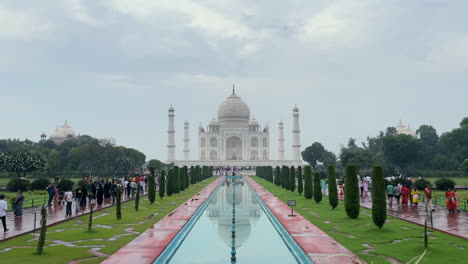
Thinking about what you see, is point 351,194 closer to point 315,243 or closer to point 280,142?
point 315,243

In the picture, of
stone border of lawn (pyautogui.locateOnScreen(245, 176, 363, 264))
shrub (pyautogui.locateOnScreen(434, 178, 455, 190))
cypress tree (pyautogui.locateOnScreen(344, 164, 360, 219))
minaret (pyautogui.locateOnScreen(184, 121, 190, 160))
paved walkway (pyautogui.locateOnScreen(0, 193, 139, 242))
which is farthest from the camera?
minaret (pyautogui.locateOnScreen(184, 121, 190, 160))

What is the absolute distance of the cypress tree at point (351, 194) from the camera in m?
11.1

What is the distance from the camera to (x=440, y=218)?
37.3 ft

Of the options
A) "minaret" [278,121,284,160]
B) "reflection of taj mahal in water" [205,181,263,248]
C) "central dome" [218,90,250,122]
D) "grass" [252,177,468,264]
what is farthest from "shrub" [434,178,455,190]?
"central dome" [218,90,250,122]

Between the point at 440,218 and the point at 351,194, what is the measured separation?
238 cm

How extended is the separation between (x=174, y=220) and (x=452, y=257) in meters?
6.59

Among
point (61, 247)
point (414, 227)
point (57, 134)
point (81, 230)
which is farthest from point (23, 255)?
point (57, 134)

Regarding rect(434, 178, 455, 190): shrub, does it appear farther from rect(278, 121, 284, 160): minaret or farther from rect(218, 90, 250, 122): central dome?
rect(218, 90, 250, 122): central dome

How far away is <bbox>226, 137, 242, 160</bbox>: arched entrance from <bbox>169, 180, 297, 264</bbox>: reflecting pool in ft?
149

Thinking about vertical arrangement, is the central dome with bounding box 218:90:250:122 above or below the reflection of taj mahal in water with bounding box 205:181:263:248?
above

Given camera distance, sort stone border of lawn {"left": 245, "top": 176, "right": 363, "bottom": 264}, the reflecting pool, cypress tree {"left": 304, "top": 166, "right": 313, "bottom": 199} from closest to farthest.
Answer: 1. stone border of lawn {"left": 245, "top": 176, "right": 363, "bottom": 264}
2. the reflecting pool
3. cypress tree {"left": 304, "top": 166, "right": 313, "bottom": 199}

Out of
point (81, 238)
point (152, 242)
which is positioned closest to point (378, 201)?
point (152, 242)

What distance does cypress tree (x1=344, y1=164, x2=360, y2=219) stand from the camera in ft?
36.5

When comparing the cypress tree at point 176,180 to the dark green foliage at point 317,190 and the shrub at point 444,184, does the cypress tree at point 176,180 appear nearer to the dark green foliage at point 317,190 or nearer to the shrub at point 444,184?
the dark green foliage at point 317,190
